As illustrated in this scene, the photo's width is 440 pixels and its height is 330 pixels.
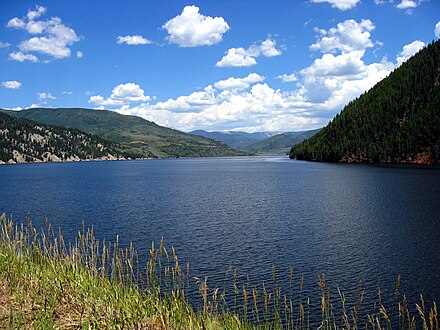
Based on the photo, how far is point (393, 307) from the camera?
24844mm

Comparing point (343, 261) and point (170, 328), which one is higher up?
point (170, 328)

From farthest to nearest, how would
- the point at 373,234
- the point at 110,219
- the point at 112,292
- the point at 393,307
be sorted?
the point at 110,219, the point at 373,234, the point at 393,307, the point at 112,292

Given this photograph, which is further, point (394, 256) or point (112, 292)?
point (394, 256)

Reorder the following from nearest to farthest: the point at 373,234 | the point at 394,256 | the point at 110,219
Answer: the point at 394,256, the point at 373,234, the point at 110,219

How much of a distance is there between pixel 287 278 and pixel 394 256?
13389 mm

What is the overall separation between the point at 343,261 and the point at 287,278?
7698mm

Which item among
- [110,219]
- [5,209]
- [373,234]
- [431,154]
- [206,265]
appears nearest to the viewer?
[206,265]

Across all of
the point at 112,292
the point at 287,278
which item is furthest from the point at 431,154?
the point at 112,292

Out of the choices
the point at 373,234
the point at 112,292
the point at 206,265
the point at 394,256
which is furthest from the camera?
the point at 373,234

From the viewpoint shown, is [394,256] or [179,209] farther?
[179,209]

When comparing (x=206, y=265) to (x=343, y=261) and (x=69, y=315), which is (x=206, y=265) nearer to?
(x=343, y=261)

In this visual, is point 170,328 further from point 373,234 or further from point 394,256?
point 373,234

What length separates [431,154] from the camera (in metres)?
186

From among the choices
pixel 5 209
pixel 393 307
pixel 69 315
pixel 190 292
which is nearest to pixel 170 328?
pixel 69 315
